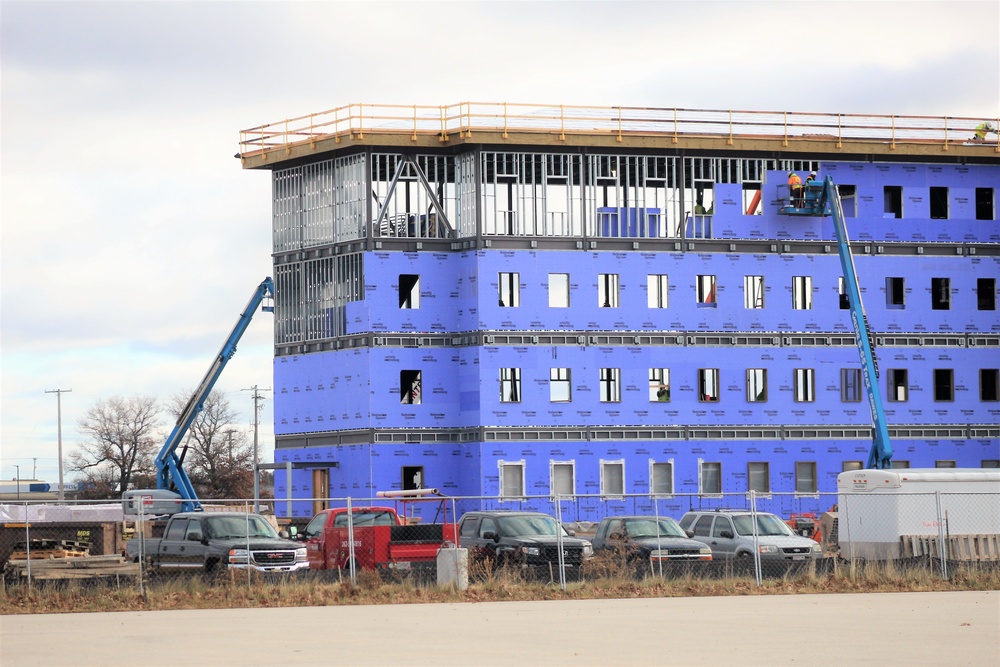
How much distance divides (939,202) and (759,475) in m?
14.4

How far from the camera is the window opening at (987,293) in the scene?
66.4m

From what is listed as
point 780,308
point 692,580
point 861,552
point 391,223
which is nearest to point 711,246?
point 780,308

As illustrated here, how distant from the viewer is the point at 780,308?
63.8 m

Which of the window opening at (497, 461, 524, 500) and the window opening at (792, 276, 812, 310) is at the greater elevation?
the window opening at (792, 276, 812, 310)

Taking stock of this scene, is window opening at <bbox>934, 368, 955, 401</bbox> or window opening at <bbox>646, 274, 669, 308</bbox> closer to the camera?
window opening at <bbox>646, 274, 669, 308</bbox>

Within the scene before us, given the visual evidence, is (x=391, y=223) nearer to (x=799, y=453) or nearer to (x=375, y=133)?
(x=375, y=133)

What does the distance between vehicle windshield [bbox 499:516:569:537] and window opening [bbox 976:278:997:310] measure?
35418 millimetres

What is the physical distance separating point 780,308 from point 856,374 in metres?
4.29

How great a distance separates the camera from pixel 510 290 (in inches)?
2403

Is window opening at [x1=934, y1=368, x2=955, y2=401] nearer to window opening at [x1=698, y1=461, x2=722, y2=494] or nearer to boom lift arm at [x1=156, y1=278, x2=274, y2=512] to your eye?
window opening at [x1=698, y1=461, x2=722, y2=494]

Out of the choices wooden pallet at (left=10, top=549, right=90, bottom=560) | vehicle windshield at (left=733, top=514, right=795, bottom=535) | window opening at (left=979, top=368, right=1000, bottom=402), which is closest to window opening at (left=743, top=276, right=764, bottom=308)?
window opening at (left=979, top=368, right=1000, bottom=402)

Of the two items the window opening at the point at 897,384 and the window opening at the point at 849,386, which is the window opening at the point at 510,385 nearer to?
the window opening at the point at 849,386

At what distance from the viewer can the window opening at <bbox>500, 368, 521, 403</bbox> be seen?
60.6 metres

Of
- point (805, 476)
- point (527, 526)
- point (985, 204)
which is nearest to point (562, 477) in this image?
point (805, 476)
